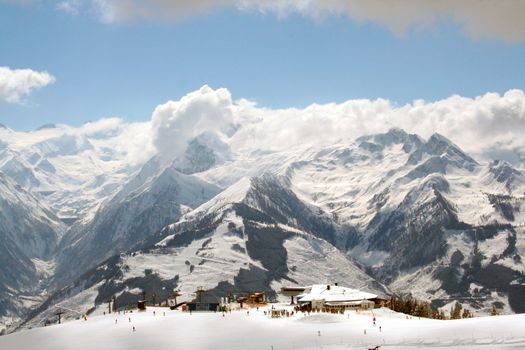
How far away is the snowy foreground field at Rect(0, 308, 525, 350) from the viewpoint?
142375mm

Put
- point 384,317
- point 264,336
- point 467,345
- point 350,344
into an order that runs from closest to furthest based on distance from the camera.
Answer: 1. point 467,345
2. point 350,344
3. point 264,336
4. point 384,317

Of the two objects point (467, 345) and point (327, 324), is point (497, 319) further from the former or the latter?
point (327, 324)

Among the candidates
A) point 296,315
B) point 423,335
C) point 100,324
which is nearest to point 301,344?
point 423,335

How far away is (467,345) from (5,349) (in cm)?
9002

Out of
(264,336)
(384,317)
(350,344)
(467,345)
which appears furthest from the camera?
(384,317)

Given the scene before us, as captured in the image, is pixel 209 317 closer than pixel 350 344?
No

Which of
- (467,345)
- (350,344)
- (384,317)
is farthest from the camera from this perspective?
(384,317)

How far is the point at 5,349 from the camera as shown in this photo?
166250 millimetres

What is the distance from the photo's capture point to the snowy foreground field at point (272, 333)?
467ft

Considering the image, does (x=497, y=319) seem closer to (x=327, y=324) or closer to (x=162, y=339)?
(x=327, y=324)

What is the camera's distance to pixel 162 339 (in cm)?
16338

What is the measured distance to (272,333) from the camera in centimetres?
16288

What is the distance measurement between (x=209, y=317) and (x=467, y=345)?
67.6 meters

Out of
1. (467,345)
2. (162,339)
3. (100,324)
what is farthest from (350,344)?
(100,324)
